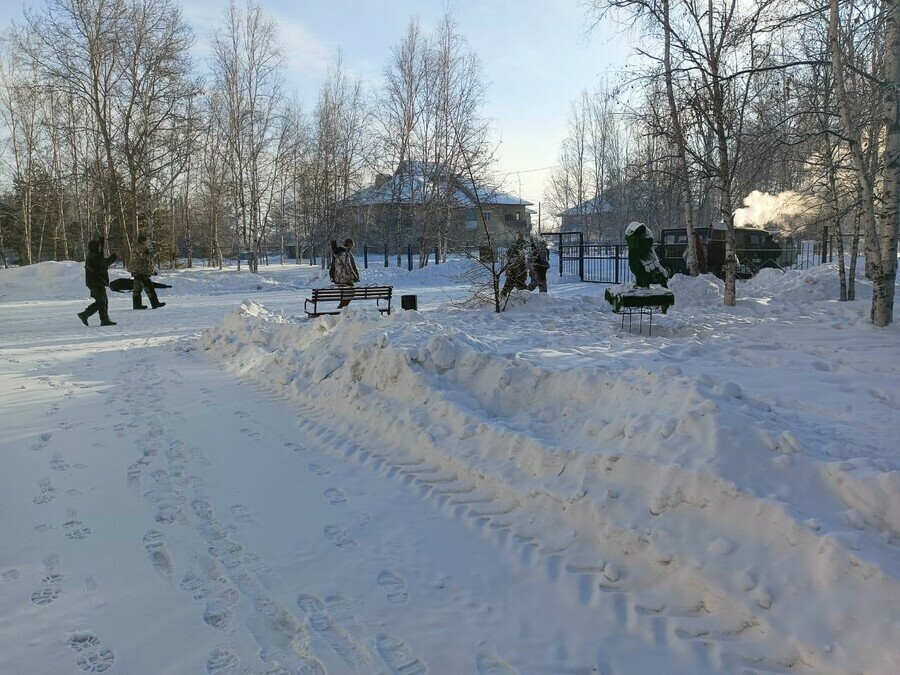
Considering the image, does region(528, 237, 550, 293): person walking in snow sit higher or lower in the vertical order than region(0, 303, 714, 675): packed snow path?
higher

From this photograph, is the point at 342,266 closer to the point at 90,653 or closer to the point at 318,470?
the point at 318,470

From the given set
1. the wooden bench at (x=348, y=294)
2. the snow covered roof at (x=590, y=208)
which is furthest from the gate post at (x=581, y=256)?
the snow covered roof at (x=590, y=208)

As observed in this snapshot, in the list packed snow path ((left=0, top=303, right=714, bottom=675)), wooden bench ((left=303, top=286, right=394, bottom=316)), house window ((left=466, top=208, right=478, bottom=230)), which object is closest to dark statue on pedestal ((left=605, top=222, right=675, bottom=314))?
wooden bench ((left=303, top=286, right=394, bottom=316))

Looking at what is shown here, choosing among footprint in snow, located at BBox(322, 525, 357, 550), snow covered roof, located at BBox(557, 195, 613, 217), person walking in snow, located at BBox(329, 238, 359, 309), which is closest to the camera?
footprint in snow, located at BBox(322, 525, 357, 550)

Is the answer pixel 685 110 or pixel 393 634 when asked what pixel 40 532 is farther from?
pixel 685 110

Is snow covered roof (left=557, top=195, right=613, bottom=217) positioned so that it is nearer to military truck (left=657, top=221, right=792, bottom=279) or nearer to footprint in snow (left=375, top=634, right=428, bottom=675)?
military truck (left=657, top=221, right=792, bottom=279)

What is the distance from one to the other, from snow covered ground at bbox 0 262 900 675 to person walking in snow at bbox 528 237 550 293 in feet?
23.2

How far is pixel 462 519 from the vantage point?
4.09 meters

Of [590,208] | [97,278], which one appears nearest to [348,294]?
[97,278]

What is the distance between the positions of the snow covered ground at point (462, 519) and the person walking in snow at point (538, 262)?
23.2 feet

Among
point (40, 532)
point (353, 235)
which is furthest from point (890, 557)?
point (353, 235)

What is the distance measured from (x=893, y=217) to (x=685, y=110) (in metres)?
6.02

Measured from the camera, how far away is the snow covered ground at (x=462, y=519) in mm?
2762

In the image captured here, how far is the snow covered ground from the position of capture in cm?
276
